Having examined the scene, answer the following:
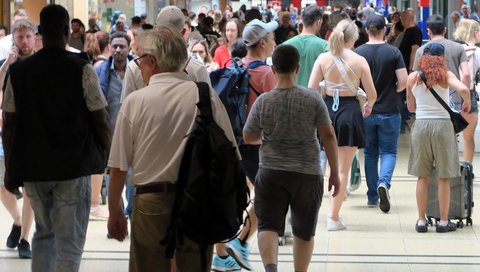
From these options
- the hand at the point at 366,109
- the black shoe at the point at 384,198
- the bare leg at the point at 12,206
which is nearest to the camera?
the bare leg at the point at 12,206

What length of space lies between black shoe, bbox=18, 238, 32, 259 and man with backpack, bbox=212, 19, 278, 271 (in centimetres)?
148

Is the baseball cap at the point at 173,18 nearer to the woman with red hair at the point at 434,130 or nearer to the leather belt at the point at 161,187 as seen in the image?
the leather belt at the point at 161,187

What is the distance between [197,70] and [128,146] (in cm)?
165

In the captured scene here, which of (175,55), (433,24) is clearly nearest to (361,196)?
(433,24)

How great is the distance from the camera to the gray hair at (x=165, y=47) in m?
5.39

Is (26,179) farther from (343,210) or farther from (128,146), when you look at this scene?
(343,210)

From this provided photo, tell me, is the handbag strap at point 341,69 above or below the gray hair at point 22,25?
below

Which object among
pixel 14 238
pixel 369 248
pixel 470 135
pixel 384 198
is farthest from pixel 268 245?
pixel 470 135

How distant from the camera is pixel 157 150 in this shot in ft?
17.5

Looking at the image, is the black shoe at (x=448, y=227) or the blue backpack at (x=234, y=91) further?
the black shoe at (x=448, y=227)

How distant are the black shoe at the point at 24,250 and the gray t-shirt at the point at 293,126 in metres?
2.44

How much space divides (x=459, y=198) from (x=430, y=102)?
97cm

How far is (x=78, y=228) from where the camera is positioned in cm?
628

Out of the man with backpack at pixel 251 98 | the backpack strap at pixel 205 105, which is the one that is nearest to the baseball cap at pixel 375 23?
the man with backpack at pixel 251 98
